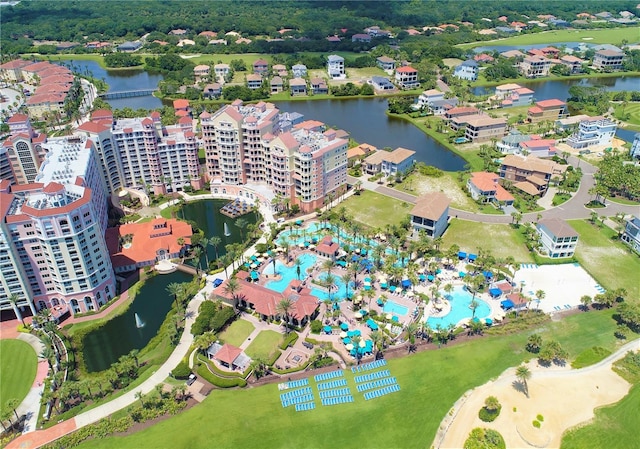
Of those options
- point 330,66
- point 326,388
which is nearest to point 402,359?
point 326,388

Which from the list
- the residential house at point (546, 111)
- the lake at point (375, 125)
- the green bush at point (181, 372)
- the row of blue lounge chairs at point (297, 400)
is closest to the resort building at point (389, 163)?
the lake at point (375, 125)

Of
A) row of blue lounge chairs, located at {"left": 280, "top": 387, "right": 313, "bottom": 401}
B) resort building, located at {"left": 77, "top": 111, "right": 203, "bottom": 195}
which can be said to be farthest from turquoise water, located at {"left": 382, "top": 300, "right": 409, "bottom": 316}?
resort building, located at {"left": 77, "top": 111, "right": 203, "bottom": 195}

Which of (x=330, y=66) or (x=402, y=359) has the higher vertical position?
(x=330, y=66)

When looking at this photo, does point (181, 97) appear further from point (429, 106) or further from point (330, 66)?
point (429, 106)

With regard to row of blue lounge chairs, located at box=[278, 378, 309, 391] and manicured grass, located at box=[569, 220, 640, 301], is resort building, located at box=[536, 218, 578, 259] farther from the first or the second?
row of blue lounge chairs, located at box=[278, 378, 309, 391]

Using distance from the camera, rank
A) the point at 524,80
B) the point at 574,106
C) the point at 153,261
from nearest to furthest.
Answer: the point at 153,261, the point at 574,106, the point at 524,80

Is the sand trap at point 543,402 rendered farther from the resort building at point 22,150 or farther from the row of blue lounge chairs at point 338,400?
the resort building at point 22,150
